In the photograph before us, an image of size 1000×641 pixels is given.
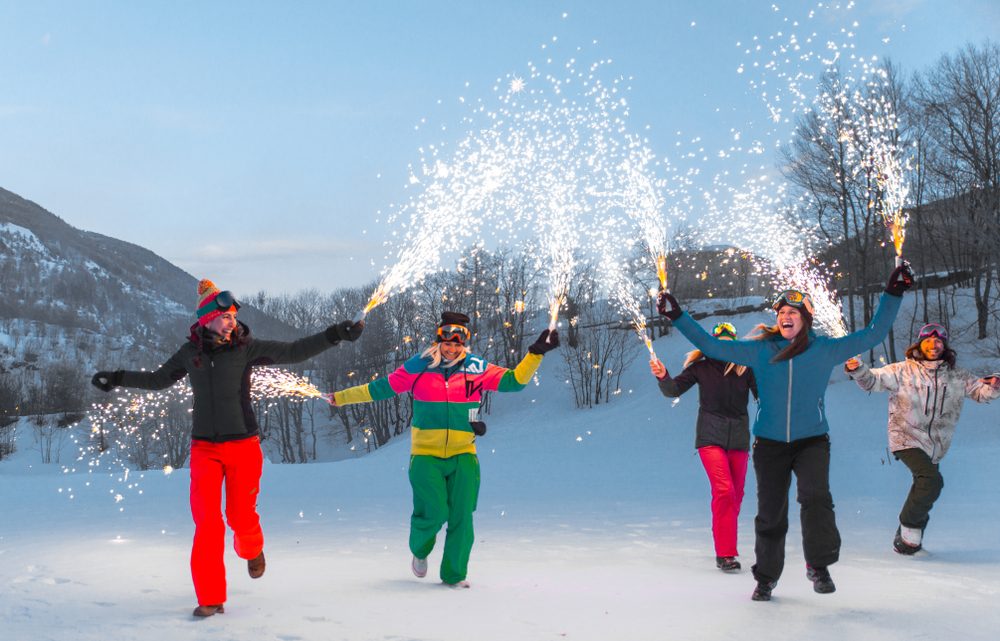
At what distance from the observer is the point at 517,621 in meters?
4.95

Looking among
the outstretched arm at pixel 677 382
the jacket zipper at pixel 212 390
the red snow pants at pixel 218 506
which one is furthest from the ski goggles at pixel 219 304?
the outstretched arm at pixel 677 382

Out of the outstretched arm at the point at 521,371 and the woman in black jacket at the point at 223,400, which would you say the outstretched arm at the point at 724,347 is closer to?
the outstretched arm at the point at 521,371

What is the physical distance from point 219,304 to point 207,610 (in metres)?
2.08

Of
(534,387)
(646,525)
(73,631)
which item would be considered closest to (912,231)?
(534,387)

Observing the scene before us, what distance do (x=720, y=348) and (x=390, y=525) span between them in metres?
6.14

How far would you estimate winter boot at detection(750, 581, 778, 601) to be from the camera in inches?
214

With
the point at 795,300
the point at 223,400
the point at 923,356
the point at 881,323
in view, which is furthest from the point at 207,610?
the point at 923,356

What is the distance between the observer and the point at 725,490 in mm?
7285

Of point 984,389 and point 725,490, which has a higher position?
point 984,389

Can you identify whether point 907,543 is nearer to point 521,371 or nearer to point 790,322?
point 790,322

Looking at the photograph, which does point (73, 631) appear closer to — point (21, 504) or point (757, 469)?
point (757, 469)

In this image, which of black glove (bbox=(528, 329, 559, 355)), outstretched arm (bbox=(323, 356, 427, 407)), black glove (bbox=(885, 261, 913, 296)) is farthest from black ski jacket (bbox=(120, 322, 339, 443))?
black glove (bbox=(885, 261, 913, 296))

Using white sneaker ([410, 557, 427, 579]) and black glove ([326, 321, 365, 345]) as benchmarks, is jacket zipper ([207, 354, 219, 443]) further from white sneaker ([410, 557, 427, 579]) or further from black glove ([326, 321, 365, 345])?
white sneaker ([410, 557, 427, 579])

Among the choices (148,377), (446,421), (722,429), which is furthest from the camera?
(722,429)
